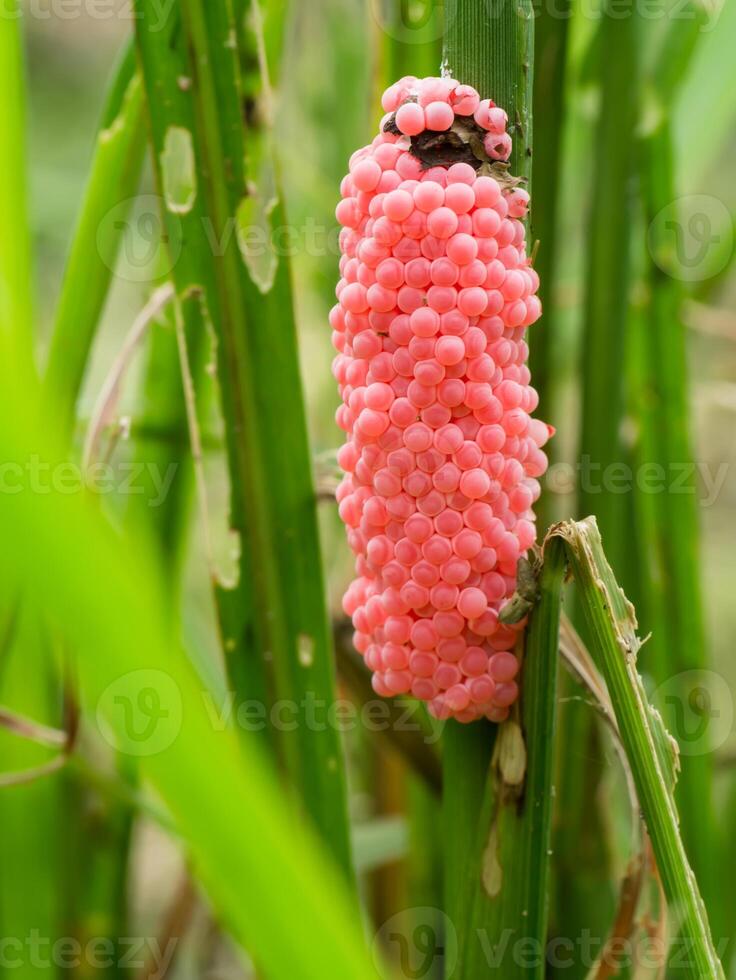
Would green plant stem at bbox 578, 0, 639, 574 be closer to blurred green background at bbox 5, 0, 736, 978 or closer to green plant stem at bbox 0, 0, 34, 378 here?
blurred green background at bbox 5, 0, 736, 978

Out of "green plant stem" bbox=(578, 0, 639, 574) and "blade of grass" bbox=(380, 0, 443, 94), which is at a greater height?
"blade of grass" bbox=(380, 0, 443, 94)

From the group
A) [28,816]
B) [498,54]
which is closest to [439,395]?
[498,54]

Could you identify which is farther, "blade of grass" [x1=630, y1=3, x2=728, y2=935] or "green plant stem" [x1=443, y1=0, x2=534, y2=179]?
"blade of grass" [x1=630, y1=3, x2=728, y2=935]

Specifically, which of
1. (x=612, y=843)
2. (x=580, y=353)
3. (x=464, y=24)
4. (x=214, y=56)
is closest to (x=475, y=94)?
(x=464, y=24)

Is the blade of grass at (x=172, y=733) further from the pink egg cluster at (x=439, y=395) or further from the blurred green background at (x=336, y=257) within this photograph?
the blurred green background at (x=336, y=257)

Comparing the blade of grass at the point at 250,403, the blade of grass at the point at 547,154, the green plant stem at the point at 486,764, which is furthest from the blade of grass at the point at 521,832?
the blade of grass at the point at 547,154

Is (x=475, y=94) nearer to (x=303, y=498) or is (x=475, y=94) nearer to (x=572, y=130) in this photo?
(x=303, y=498)

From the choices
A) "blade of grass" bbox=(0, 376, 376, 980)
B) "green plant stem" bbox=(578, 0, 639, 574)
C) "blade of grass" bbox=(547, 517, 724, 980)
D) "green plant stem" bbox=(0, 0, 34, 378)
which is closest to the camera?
"blade of grass" bbox=(0, 376, 376, 980)

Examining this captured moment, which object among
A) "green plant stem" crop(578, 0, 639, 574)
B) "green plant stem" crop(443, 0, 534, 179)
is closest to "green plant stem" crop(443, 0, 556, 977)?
"green plant stem" crop(443, 0, 534, 179)
